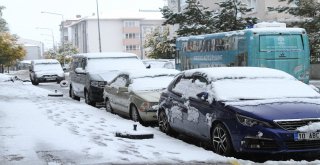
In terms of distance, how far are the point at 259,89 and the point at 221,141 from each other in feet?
3.97

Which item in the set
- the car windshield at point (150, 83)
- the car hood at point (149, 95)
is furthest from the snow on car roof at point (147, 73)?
the car hood at point (149, 95)

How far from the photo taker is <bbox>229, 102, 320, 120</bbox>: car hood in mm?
7262

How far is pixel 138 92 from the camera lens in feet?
40.5

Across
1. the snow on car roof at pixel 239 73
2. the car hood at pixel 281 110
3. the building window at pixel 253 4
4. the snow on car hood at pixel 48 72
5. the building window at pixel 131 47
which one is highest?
the building window at pixel 253 4

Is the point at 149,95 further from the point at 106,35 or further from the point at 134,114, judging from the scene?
the point at 106,35

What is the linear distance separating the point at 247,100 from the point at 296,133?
1.07 m

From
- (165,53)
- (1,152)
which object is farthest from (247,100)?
(165,53)

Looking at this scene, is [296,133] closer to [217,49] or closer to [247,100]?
[247,100]

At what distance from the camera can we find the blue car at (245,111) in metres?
7.17

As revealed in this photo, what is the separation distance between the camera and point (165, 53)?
178 feet

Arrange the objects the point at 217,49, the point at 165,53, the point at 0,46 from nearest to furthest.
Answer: the point at 217,49, the point at 165,53, the point at 0,46

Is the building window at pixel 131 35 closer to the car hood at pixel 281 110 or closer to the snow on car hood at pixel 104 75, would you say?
the snow on car hood at pixel 104 75

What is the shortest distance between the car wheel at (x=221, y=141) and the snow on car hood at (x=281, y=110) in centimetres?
40

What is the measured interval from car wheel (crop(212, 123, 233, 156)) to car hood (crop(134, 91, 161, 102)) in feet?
12.6
